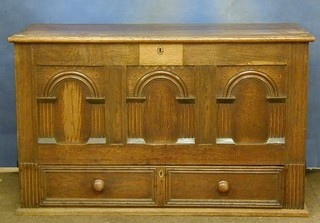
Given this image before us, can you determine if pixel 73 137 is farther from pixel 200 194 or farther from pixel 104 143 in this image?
pixel 200 194

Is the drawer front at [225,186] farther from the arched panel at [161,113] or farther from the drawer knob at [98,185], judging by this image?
the drawer knob at [98,185]

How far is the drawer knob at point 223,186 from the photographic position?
9.81ft

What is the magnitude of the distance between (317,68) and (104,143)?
1.18 meters

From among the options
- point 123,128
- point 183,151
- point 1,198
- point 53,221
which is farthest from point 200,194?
point 1,198

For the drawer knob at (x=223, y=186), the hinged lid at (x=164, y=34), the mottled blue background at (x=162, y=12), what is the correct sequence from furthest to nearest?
the mottled blue background at (x=162, y=12) < the drawer knob at (x=223, y=186) < the hinged lid at (x=164, y=34)

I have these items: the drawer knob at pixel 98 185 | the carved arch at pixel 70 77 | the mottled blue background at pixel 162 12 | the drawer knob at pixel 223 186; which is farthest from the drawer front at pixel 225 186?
the mottled blue background at pixel 162 12

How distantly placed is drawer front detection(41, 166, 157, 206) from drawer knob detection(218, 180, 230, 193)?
0.92 ft

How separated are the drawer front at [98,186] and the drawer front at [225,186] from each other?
10cm

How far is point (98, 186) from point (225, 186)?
0.54 m

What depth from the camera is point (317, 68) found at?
349 centimetres

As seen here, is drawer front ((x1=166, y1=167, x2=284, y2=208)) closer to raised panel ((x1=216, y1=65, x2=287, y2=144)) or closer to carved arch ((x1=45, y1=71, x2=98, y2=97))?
raised panel ((x1=216, y1=65, x2=287, y2=144))

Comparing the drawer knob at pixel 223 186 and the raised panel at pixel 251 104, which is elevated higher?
the raised panel at pixel 251 104

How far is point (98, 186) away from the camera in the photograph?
9.85ft

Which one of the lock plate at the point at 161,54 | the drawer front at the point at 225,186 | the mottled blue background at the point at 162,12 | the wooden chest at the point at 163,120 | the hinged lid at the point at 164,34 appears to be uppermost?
the mottled blue background at the point at 162,12
